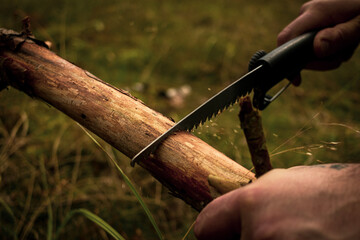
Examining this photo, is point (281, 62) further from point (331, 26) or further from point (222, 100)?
point (331, 26)

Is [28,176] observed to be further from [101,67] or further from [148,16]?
[148,16]

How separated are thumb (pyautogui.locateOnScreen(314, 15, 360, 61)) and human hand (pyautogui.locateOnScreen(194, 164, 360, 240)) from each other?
78 cm

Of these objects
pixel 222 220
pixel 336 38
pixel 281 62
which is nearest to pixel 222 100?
pixel 281 62

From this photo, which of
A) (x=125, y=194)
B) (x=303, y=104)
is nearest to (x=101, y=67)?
(x=125, y=194)

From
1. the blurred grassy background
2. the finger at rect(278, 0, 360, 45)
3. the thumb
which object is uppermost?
the finger at rect(278, 0, 360, 45)

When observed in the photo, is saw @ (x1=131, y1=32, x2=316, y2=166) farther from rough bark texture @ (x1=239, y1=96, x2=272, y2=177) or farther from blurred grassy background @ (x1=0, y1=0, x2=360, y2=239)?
rough bark texture @ (x1=239, y1=96, x2=272, y2=177)

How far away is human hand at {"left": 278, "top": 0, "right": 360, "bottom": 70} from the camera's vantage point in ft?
4.08

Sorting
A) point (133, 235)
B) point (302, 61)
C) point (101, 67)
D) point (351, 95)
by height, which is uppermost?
point (302, 61)

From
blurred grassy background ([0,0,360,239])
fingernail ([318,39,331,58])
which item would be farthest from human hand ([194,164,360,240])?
fingernail ([318,39,331,58])

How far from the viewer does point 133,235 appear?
5.13ft

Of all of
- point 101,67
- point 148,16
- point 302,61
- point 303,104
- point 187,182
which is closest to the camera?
point 187,182

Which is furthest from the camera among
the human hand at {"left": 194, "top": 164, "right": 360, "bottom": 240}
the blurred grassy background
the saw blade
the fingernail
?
the blurred grassy background

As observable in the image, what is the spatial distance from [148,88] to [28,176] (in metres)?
1.50

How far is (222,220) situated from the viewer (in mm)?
646
